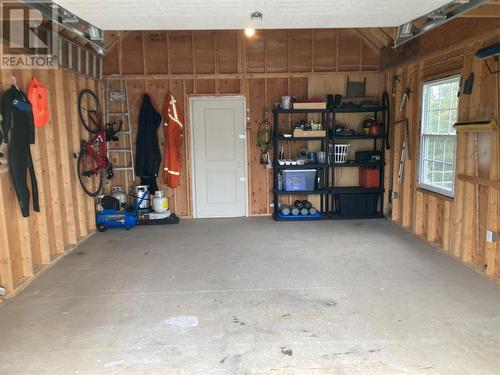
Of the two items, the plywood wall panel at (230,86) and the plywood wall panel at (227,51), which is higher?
the plywood wall panel at (227,51)

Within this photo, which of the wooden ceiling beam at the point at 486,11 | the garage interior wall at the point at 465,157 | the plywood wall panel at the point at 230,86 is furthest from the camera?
the plywood wall panel at the point at 230,86

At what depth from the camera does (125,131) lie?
24.0 ft

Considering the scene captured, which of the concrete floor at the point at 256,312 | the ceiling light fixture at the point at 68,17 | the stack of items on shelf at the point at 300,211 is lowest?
→ the concrete floor at the point at 256,312

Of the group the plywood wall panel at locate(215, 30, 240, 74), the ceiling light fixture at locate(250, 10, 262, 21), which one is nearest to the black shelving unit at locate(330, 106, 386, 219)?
the plywood wall panel at locate(215, 30, 240, 74)

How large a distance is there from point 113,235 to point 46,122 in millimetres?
2202

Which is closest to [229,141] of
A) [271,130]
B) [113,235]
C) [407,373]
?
[271,130]

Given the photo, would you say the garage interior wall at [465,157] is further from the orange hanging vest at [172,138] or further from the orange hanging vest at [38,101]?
the orange hanging vest at [38,101]

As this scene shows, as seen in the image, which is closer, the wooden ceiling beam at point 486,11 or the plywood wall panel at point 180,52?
the wooden ceiling beam at point 486,11

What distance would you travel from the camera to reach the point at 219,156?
756cm

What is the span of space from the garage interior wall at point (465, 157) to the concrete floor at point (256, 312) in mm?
310

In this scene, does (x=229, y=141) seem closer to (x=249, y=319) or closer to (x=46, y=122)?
(x=46, y=122)

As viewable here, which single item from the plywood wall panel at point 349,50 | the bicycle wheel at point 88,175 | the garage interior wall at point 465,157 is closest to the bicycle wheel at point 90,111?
the bicycle wheel at point 88,175

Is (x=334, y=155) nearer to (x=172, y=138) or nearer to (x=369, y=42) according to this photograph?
(x=369, y=42)

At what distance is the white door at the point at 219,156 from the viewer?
7457 millimetres
